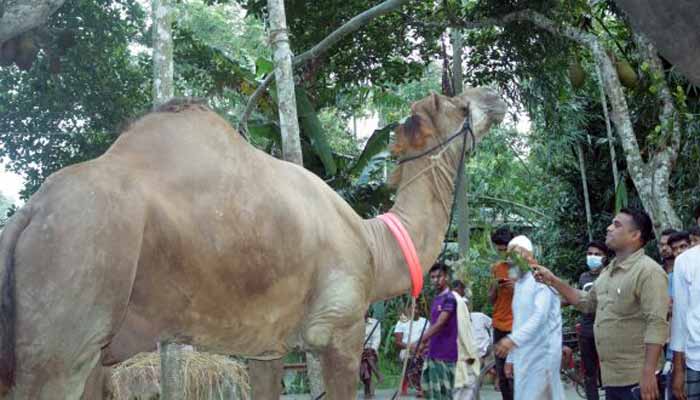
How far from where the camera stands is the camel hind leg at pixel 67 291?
11.7ft

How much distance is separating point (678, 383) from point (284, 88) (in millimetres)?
4275

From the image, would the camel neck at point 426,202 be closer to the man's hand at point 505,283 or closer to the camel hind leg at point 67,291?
the camel hind leg at point 67,291

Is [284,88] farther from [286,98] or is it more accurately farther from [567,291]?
[567,291]

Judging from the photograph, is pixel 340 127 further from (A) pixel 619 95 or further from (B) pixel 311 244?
(B) pixel 311 244

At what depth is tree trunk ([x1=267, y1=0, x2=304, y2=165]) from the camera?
822 cm

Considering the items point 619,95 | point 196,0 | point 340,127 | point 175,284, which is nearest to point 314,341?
point 175,284

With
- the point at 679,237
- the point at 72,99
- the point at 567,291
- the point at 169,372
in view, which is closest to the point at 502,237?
the point at 679,237

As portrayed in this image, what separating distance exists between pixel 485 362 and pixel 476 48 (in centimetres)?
533

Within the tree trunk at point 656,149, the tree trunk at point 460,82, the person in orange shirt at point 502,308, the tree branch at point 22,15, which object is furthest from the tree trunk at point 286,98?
the tree trunk at point 460,82

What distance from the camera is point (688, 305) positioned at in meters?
5.95

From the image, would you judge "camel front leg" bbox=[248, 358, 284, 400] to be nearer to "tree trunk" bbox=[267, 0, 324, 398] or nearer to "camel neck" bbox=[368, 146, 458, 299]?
"camel neck" bbox=[368, 146, 458, 299]

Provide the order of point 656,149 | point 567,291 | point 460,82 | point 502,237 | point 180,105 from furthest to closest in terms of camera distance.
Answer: point 460,82 → point 656,149 → point 502,237 → point 567,291 → point 180,105

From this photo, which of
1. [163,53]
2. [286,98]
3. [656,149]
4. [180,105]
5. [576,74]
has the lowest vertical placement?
[180,105]

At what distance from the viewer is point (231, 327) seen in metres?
4.27
